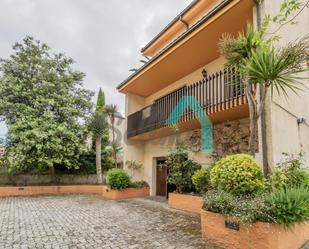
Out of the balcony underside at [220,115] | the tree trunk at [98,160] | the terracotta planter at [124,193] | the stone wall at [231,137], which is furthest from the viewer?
the tree trunk at [98,160]

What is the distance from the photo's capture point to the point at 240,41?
5.59 m

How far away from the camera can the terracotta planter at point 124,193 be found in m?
11.0

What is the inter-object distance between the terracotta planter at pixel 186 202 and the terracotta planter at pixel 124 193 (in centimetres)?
330

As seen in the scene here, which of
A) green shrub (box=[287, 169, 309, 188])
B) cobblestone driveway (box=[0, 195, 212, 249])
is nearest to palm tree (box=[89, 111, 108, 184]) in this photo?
cobblestone driveway (box=[0, 195, 212, 249])

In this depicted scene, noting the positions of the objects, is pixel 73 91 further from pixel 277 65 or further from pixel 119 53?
pixel 277 65

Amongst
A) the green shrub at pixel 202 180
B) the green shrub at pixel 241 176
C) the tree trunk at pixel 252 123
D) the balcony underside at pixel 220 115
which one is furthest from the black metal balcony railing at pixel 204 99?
the green shrub at pixel 241 176

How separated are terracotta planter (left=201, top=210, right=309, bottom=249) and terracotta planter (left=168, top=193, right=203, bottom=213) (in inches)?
106

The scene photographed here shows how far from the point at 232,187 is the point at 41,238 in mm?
4488

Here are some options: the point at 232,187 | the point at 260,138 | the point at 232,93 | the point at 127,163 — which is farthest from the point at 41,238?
the point at 127,163

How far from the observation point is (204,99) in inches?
323

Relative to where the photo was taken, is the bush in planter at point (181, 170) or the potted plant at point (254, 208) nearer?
the potted plant at point (254, 208)

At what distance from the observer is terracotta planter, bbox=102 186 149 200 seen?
36.0 feet

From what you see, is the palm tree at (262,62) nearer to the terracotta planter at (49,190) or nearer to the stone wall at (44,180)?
the terracotta planter at (49,190)

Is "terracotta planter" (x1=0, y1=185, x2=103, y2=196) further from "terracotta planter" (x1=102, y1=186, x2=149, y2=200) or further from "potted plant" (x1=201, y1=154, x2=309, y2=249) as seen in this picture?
"potted plant" (x1=201, y1=154, x2=309, y2=249)
